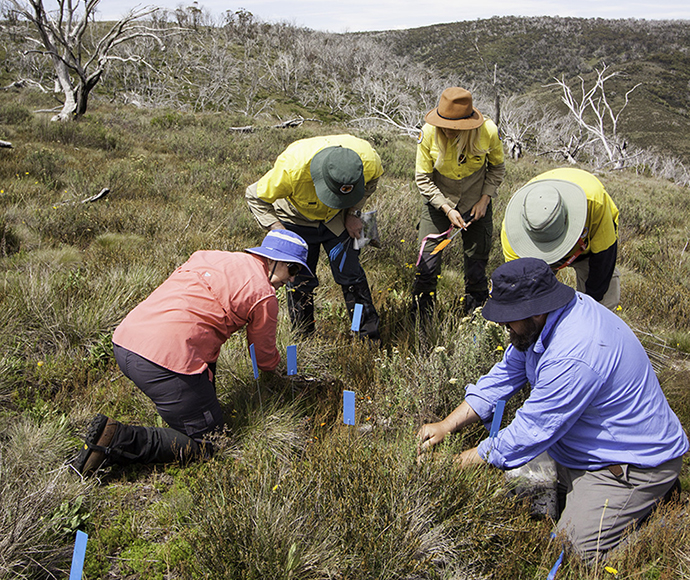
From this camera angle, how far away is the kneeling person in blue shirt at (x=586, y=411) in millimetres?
2023

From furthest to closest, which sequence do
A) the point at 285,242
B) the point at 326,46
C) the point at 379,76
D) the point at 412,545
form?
the point at 326,46 < the point at 379,76 < the point at 285,242 < the point at 412,545

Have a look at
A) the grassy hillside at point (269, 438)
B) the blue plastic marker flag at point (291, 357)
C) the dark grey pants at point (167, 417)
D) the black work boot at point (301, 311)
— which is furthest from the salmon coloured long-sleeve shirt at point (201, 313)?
the black work boot at point (301, 311)

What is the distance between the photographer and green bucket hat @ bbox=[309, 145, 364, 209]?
3055mm

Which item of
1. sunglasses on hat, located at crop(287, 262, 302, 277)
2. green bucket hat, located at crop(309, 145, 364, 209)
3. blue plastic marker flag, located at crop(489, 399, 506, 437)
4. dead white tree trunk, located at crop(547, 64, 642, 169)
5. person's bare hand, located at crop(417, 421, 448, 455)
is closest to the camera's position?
blue plastic marker flag, located at crop(489, 399, 506, 437)

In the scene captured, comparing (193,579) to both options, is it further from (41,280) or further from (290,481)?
(41,280)

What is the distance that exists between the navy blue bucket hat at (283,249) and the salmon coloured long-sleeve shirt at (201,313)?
85 millimetres

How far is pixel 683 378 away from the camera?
3.47m

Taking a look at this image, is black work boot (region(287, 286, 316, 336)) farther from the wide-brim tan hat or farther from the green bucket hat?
the wide-brim tan hat

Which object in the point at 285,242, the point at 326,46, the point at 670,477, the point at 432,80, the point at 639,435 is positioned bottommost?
the point at 670,477

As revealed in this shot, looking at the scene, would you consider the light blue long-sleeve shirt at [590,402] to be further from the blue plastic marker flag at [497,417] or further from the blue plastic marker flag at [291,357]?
the blue plastic marker flag at [291,357]

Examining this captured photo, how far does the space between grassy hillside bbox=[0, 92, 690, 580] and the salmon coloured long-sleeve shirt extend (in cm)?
52

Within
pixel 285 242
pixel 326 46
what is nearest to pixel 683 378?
pixel 285 242

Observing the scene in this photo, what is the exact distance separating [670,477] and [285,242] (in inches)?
91.8

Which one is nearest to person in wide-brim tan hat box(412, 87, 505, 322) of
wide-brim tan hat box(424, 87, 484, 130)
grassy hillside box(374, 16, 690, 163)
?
wide-brim tan hat box(424, 87, 484, 130)
